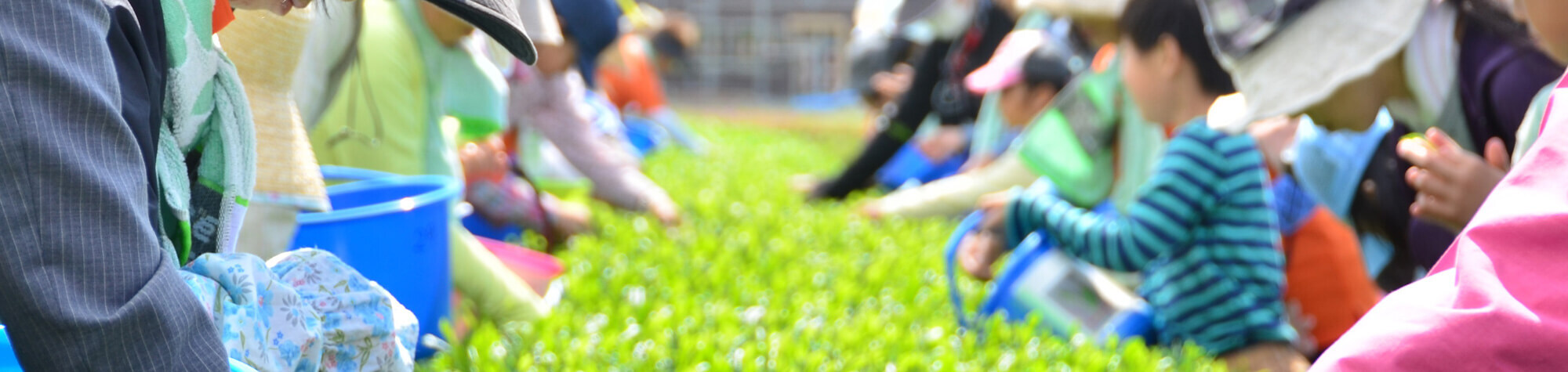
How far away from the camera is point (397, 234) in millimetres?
2043

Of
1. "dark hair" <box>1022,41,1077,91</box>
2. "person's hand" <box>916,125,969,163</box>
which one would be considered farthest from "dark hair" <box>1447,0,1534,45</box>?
"person's hand" <box>916,125,969,163</box>

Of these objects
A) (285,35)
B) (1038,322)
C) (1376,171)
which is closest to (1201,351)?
(1038,322)

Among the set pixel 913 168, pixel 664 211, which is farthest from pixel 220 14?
pixel 913 168

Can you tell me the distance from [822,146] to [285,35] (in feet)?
27.4

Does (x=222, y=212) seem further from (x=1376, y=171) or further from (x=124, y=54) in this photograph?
(x=1376, y=171)

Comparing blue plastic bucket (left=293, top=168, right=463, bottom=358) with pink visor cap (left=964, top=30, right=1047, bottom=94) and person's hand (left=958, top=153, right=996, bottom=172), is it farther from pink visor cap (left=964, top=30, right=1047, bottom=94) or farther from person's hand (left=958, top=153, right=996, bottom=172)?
person's hand (left=958, top=153, right=996, bottom=172)

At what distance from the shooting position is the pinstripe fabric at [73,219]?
0.87 meters

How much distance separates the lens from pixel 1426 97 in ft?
7.07

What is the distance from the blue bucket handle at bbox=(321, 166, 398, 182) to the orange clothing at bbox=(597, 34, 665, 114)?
580 cm

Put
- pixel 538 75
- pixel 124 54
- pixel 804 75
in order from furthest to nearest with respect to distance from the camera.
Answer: pixel 804 75 < pixel 538 75 < pixel 124 54

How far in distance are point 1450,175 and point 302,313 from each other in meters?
1.69

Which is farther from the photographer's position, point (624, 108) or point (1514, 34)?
point (624, 108)

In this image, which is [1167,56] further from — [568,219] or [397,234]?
[568,219]

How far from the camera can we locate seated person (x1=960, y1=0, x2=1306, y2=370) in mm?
2414
